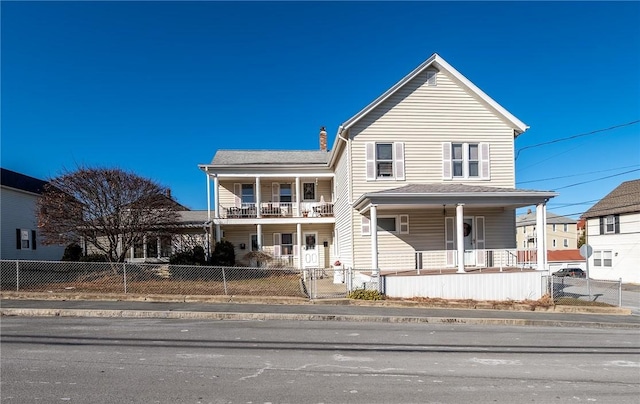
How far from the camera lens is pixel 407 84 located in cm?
1705

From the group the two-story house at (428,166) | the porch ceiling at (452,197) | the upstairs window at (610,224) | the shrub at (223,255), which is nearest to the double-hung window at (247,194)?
the shrub at (223,255)

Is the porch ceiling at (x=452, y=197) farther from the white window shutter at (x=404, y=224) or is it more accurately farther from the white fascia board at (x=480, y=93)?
the white fascia board at (x=480, y=93)

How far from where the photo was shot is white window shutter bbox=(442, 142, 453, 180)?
56.1ft

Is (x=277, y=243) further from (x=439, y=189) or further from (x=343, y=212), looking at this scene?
(x=439, y=189)

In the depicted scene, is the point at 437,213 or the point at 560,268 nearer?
the point at 437,213

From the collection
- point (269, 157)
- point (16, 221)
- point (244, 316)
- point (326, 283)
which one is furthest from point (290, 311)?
point (16, 221)

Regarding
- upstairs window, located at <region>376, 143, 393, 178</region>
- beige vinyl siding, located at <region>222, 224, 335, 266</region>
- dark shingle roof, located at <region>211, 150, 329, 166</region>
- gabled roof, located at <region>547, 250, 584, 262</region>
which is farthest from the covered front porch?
gabled roof, located at <region>547, 250, 584, 262</region>

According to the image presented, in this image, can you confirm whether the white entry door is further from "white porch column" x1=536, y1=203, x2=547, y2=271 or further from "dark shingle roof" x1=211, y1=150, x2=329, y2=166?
"white porch column" x1=536, y1=203, x2=547, y2=271

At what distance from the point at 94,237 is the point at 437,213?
574 inches

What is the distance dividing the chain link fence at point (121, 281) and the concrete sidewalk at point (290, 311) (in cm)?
71

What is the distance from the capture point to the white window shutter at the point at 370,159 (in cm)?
1667

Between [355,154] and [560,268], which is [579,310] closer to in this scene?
[355,154]

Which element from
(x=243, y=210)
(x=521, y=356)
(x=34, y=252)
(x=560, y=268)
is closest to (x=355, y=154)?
(x=243, y=210)

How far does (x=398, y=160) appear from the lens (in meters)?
16.8
